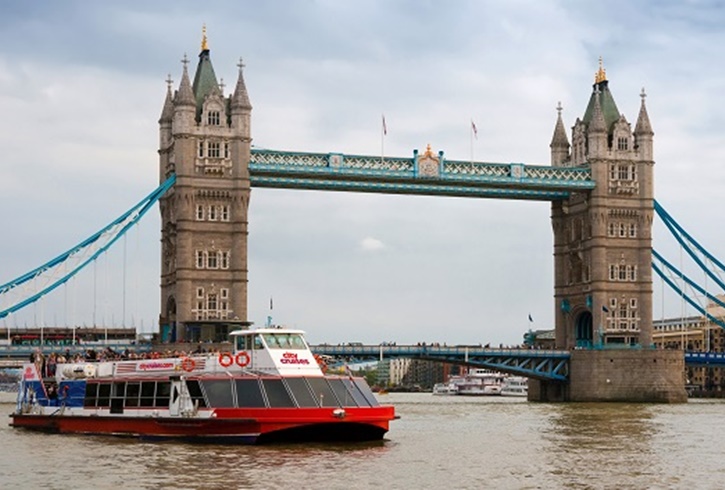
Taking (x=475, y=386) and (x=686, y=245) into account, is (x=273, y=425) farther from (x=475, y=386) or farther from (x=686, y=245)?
(x=475, y=386)

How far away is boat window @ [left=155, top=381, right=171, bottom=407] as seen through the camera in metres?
50.7

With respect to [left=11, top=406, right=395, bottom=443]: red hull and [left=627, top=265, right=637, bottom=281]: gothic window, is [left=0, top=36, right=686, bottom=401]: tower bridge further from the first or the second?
[left=11, top=406, right=395, bottom=443]: red hull

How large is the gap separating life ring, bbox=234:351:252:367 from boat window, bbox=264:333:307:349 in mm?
912

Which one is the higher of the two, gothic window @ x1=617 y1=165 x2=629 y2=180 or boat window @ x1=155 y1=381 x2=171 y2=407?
gothic window @ x1=617 y1=165 x2=629 y2=180

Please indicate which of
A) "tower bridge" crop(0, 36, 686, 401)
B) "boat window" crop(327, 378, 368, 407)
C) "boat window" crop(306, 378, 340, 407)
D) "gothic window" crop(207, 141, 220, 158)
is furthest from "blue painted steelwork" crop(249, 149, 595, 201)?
"boat window" crop(306, 378, 340, 407)

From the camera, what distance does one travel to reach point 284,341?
49.2m

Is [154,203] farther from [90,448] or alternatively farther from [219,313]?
[90,448]

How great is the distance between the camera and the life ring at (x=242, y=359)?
4881 centimetres

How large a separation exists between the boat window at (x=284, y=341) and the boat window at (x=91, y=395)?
30.6 ft

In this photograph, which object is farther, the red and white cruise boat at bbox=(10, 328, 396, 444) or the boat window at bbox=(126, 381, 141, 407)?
the boat window at bbox=(126, 381, 141, 407)

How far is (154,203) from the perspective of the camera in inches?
4028

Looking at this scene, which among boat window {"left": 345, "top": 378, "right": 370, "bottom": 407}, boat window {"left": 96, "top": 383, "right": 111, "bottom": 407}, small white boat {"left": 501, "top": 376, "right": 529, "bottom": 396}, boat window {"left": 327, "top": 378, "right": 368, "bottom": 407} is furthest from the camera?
small white boat {"left": 501, "top": 376, "right": 529, "bottom": 396}

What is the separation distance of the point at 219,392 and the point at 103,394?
7747 millimetres

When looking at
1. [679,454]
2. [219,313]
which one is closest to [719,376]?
[219,313]
